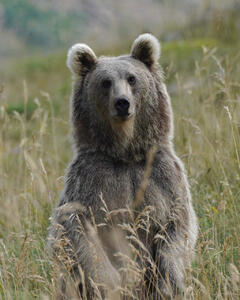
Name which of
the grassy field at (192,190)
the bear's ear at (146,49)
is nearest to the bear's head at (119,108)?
the bear's ear at (146,49)

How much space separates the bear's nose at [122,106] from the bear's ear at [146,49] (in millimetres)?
690

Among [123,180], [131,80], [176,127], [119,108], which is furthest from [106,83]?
[176,127]

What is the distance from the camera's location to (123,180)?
14.2ft

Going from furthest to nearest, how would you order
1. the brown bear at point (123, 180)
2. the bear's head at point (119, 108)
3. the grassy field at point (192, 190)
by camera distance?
the bear's head at point (119, 108) → the brown bear at point (123, 180) → the grassy field at point (192, 190)

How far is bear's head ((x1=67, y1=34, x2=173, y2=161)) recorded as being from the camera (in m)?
4.46

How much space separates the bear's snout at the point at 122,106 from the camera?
14.0 feet

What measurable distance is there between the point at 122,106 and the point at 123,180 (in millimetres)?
550

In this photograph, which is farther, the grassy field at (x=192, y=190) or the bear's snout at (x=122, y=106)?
the bear's snout at (x=122, y=106)

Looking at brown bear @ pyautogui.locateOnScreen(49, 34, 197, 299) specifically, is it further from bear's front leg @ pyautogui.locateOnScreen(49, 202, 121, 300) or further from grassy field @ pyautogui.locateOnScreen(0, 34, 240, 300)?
grassy field @ pyautogui.locateOnScreen(0, 34, 240, 300)

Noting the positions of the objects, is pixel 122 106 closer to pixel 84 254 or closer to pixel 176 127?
pixel 84 254

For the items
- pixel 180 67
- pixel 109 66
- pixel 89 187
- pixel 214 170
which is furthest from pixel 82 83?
pixel 180 67

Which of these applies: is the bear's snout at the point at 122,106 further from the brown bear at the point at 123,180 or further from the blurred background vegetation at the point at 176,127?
the blurred background vegetation at the point at 176,127

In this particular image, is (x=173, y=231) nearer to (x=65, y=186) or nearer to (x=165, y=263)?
(x=165, y=263)

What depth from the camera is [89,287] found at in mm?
4246
